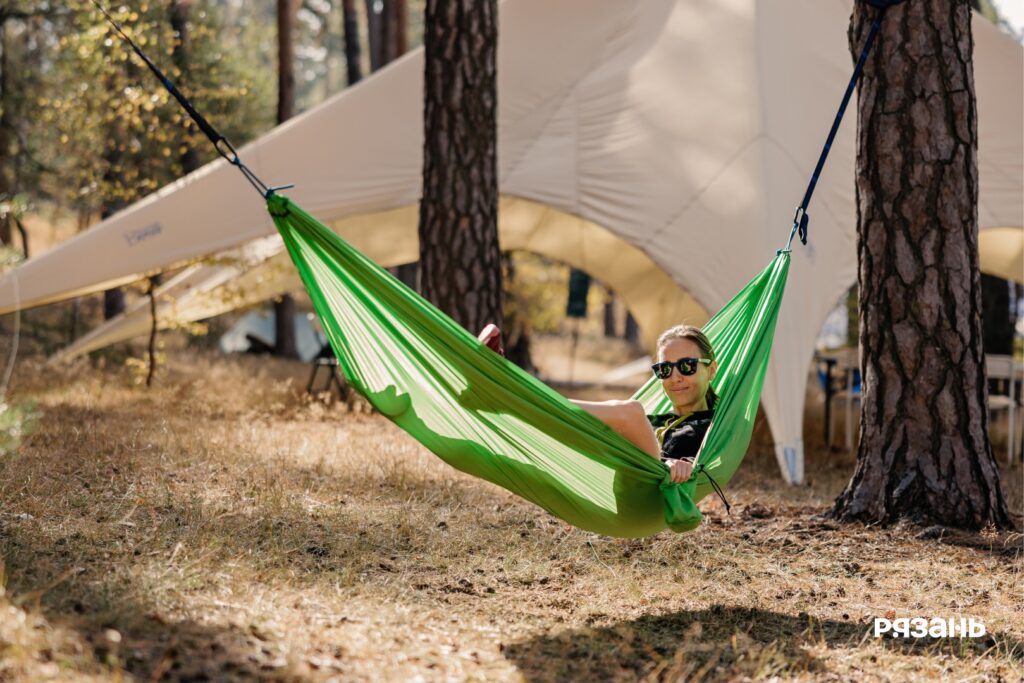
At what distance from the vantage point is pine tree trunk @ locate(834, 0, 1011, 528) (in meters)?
4.19

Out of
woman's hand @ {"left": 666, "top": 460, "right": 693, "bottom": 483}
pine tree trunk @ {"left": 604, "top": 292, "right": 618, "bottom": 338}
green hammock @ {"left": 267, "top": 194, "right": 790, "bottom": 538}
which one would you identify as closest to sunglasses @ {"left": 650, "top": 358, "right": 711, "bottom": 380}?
green hammock @ {"left": 267, "top": 194, "right": 790, "bottom": 538}

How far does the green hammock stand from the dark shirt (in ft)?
0.53

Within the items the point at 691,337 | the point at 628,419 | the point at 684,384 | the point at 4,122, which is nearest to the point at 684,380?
the point at 684,384

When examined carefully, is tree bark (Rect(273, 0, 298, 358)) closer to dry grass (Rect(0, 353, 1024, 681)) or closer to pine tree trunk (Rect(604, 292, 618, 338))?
dry grass (Rect(0, 353, 1024, 681))

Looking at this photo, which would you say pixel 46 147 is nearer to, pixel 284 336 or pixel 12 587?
pixel 284 336

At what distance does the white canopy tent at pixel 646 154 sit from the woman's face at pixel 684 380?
7.65 ft

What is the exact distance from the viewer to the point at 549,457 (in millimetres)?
2945

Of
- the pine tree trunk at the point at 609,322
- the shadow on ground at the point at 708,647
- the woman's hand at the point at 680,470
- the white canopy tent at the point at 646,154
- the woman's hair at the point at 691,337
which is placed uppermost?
the white canopy tent at the point at 646,154

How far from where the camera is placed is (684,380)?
346cm

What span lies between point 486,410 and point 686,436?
82cm

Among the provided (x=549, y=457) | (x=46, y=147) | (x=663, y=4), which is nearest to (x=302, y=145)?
(x=663, y=4)

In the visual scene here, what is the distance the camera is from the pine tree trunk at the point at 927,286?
4.19 meters

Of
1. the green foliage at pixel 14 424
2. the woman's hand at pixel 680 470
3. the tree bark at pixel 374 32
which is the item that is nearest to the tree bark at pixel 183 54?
the tree bark at pixel 374 32

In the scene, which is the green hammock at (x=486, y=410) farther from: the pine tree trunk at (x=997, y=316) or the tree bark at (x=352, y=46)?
the tree bark at (x=352, y=46)
